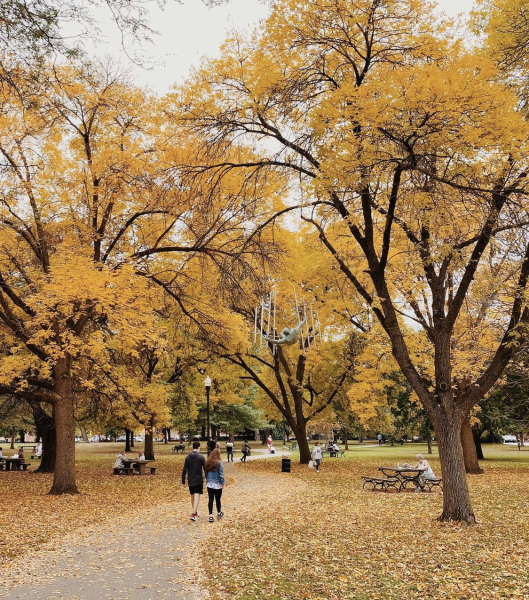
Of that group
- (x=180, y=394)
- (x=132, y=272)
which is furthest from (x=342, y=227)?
(x=180, y=394)

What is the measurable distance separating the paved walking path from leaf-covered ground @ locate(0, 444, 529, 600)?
0.17m

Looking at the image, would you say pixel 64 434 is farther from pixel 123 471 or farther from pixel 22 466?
pixel 22 466

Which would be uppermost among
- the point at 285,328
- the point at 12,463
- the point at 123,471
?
the point at 285,328

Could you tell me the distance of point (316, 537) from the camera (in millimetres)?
8094

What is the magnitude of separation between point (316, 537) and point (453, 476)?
272 centimetres

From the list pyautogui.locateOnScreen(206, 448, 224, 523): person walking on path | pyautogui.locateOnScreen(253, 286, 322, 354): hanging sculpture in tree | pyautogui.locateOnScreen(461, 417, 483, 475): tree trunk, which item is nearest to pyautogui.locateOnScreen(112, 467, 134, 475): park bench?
pyautogui.locateOnScreen(253, 286, 322, 354): hanging sculpture in tree

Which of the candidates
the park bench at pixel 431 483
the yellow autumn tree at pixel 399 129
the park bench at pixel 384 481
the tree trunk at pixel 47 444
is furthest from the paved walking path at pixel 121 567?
the tree trunk at pixel 47 444

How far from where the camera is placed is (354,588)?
17.9ft

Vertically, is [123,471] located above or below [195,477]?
below

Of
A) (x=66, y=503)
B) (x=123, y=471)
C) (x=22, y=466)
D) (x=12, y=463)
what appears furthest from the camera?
(x=22, y=466)

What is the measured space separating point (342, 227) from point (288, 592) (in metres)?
8.96

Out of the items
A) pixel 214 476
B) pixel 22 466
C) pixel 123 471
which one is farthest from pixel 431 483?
pixel 22 466

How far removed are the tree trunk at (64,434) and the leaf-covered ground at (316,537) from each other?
496 mm

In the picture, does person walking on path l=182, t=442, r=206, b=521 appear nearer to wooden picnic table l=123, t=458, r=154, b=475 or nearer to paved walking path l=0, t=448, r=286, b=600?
paved walking path l=0, t=448, r=286, b=600
